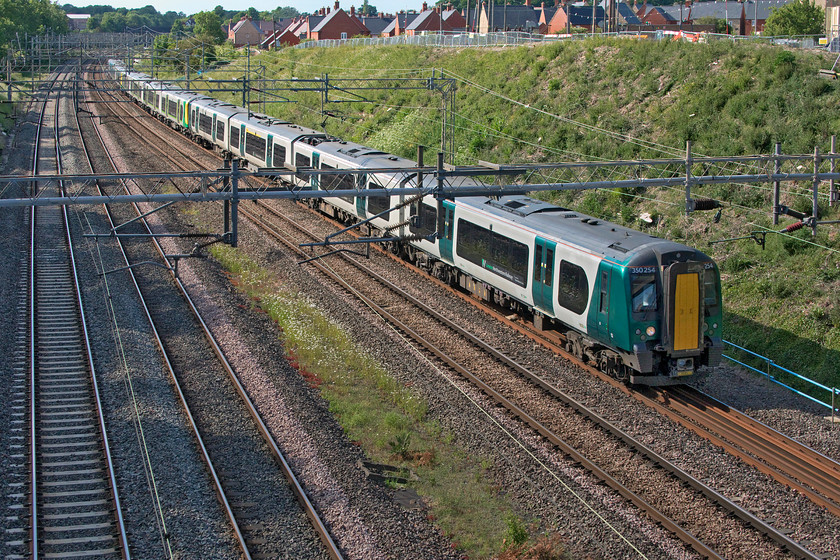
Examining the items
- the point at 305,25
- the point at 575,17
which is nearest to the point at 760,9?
the point at 575,17

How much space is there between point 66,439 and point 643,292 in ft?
33.3

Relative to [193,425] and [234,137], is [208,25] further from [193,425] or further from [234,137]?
[193,425]

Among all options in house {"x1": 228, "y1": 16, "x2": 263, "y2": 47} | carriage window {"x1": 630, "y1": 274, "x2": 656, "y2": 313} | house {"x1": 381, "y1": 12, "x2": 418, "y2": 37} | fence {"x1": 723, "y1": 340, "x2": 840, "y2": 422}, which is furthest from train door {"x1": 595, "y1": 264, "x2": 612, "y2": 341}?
house {"x1": 228, "y1": 16, "x2": 263, "y2": 47}

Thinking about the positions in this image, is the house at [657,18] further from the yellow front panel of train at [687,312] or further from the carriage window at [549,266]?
the yellow front panel of train at [687,312]

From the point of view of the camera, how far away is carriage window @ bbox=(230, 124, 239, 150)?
3659 cm

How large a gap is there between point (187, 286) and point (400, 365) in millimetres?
7709

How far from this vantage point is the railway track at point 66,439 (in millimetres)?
10516

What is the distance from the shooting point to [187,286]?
21438mm

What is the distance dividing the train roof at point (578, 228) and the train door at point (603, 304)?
331mm

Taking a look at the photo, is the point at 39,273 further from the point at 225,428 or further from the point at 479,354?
the point at 479,354

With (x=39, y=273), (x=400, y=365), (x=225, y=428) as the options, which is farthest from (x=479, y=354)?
(x=39, y=273)

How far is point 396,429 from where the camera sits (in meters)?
13.8

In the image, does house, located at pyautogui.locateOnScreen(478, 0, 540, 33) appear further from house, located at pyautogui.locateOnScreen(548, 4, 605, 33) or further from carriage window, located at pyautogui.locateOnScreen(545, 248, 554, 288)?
carriage window, located at pyautogui.locateOnScreen(545, 248, 554, 288)

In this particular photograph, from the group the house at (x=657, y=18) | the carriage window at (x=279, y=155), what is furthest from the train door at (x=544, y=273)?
the house at (x=657, y=18)
